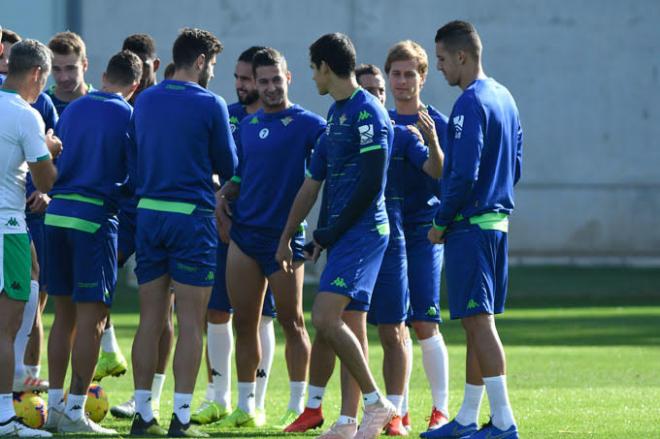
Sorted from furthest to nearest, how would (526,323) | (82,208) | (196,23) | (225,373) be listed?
(196,23)
(526,323)
(225,373)
(82,208)

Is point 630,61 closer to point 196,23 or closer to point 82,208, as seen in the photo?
point 196,23

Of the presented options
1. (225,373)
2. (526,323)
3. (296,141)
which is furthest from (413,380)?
(526,323)

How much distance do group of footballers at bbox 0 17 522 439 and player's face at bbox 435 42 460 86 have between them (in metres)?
0.01

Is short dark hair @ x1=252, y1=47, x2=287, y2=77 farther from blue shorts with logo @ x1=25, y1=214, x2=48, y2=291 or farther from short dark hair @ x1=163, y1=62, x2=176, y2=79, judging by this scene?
blue shorts with logo @ x1=25, y1=214, x2=48, y2=291

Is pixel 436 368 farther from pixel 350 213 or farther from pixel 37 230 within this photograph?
pixel 37 230

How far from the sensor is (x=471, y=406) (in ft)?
31.0

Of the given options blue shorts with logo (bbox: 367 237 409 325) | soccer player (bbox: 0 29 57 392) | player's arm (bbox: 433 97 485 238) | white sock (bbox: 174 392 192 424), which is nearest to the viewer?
player's arm (bbox: 433 97 485 238)

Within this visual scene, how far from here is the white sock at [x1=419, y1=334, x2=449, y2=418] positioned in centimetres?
1015

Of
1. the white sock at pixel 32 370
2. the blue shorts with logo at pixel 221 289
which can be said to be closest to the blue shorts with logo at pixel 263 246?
the blue shorts with logo at pixel 221 289

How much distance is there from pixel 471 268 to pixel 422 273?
141 centimetres

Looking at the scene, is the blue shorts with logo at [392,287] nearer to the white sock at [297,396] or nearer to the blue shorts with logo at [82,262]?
the white sock at [297,396]

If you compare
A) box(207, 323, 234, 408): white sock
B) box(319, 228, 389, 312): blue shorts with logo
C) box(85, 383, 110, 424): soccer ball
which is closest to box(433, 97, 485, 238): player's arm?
box(319, 228, 389, 312): blue shorts with logo

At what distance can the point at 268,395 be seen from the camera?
40.7 feet

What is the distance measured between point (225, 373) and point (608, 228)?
67.6 feet
